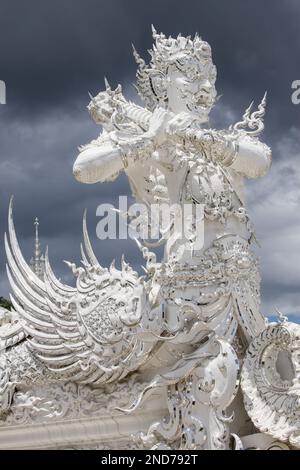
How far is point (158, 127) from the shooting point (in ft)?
18.7

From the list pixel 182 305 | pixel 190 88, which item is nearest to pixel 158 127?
pixel 190 88

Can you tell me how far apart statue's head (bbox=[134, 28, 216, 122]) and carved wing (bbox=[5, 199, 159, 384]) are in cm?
112

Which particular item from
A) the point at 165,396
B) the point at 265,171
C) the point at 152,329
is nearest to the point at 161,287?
the point at 152,329

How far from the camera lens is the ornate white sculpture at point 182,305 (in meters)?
5.46

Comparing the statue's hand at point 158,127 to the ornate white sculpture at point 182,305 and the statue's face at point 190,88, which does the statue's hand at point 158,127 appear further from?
the statue's face at point 190,88

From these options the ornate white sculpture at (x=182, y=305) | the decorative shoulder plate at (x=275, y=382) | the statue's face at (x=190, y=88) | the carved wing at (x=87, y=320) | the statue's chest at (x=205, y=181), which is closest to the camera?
the decorative shoulder plate at (x=275, y=382)

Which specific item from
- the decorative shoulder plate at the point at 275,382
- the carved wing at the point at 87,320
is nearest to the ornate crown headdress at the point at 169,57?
the carved wing at the point at 87,320

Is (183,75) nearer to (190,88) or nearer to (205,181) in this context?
(190,88)

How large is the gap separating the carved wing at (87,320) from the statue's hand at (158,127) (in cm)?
89

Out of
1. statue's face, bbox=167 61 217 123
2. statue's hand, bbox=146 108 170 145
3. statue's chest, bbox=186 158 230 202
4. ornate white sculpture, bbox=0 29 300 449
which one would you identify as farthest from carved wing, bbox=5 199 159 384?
statue's face, bbox=167 61 217 123

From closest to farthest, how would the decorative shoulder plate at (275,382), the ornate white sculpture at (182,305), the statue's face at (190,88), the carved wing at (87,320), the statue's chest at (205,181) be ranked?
1. the decorative shoulder plate at (275,382)
2. the ornate white sculpture at (182,305)
3. the carved wing at (87,320)
4. the statue's chest at (205,181)
5. the statue's face at (190,88)

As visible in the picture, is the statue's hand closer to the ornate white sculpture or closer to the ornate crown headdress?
the ornate white sculpture

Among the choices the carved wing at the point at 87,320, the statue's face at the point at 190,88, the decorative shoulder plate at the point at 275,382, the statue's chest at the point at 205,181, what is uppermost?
the statue's face at the point at 190,88

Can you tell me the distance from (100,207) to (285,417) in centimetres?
197
